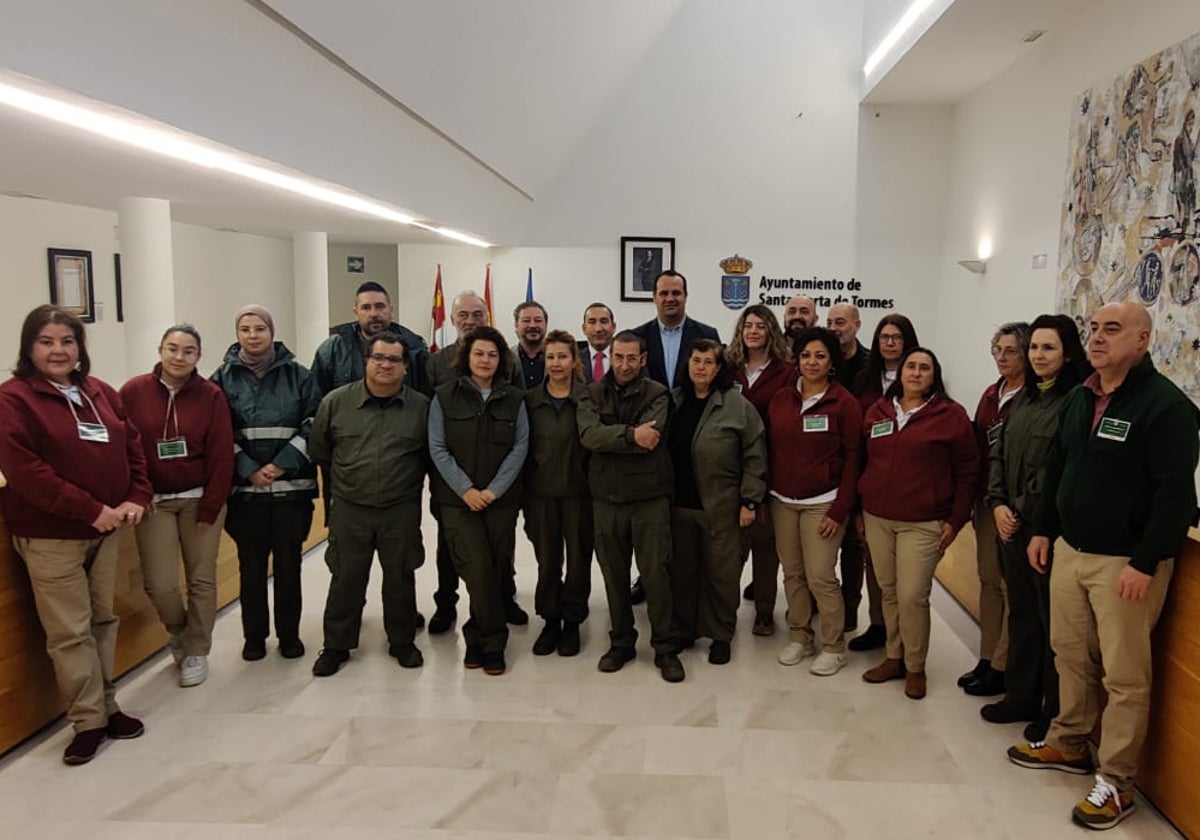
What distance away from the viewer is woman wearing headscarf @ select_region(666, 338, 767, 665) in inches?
139

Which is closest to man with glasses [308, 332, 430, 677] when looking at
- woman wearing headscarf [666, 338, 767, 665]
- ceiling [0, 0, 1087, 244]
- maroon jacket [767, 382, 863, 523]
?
ceiling [0, 0, 1087, 244]

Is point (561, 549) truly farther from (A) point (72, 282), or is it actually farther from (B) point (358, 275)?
(B) point (358, 275)

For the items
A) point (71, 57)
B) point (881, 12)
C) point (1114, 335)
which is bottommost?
point (1114, 335)

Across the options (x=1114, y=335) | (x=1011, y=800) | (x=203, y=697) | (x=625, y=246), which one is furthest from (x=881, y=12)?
(x=203, y=697)

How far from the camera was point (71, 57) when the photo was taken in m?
2.05

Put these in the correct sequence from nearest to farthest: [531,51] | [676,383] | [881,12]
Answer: [676,383], [531,51], [881,12]

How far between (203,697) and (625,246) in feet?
19.6

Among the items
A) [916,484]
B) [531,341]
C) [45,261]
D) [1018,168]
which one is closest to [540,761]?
[916,484]

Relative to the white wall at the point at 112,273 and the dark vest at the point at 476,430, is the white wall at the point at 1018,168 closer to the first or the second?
the dark vest at the point at 476,430

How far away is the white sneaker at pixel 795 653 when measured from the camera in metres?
3.69

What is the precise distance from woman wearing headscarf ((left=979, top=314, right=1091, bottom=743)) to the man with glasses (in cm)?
243

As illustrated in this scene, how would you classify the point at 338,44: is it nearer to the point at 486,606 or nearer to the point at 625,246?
the point at 486,606

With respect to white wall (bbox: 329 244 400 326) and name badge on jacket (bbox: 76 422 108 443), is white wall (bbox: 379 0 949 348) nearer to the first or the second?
white wall (bbox: 329 244 400 326)

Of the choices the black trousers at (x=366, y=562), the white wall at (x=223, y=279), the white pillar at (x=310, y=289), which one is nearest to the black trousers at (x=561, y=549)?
the black trousers at (x=366, y=562)
